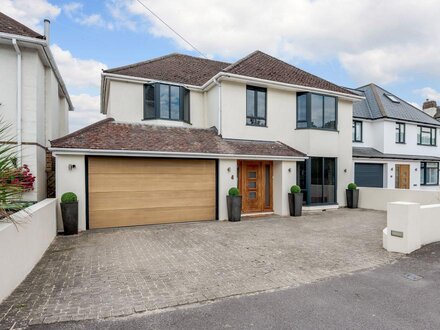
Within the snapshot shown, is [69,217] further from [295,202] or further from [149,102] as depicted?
[295,202]

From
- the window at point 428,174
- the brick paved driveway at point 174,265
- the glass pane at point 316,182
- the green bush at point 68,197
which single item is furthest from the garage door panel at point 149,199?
the window at point 428,174

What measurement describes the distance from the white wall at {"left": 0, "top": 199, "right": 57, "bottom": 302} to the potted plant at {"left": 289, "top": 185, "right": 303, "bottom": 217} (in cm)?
912

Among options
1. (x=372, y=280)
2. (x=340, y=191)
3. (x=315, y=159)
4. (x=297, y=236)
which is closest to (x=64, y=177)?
(x=297, y=236)

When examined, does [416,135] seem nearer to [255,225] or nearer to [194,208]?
[255,225]

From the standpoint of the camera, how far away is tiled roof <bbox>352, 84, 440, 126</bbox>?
60.9ft

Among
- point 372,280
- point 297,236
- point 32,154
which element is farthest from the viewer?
point 32,154

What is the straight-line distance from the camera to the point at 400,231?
6.49m

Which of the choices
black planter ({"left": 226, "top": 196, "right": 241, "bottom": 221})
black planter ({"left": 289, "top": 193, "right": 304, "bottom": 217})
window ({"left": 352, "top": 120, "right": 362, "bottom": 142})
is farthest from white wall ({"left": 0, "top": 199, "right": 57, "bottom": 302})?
window ({"left": 352, "top": 120, "right": 362, "bottom": 142})

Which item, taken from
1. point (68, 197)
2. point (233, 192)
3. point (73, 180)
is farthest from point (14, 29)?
point (233, 192)

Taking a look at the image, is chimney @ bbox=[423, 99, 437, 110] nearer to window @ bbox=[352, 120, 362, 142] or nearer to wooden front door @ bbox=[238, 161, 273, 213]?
window @ bbox=[352, 120, 362, 142]

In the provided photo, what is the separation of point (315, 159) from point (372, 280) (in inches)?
354

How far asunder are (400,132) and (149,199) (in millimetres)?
18724

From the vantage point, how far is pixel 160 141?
34.0 ft

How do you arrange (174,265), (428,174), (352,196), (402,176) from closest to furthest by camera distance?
(174,265), (352,196), (402,176), (428,174)
